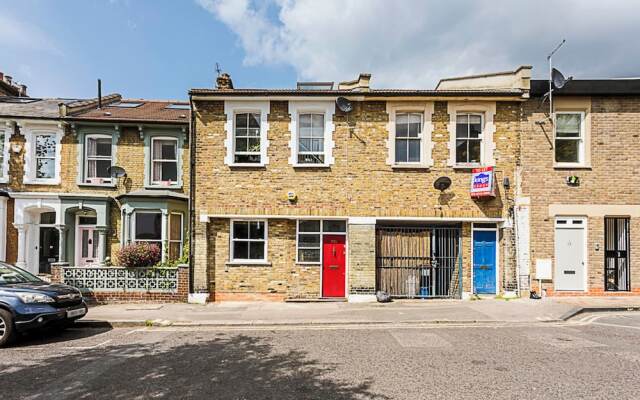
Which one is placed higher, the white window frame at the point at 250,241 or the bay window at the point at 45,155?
the bay window at the point at 45,155

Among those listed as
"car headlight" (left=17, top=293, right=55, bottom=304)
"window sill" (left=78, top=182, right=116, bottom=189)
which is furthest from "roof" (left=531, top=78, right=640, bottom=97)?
"window sill" (left=78, top=182, right=116, bottom=189)

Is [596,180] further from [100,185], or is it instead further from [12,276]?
[100,185]

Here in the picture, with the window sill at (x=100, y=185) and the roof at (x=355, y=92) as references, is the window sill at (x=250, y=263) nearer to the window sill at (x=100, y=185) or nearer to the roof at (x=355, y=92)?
the roof at (x=355, y=92)

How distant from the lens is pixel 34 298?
771 cm

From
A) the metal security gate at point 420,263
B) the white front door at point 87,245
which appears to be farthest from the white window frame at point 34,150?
the metal security gate at point 420,263

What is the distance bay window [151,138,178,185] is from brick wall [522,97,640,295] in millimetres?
12149

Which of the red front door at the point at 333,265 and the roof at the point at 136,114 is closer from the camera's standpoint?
the red front door at the point at 333,265

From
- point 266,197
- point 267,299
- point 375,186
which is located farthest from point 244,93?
point 267,299

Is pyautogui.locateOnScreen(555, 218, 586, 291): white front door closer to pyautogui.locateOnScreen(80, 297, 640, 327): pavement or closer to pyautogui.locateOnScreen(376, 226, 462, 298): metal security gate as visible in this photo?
pyautogui.locateOnScreen(80, 297, 640, 327): pavement

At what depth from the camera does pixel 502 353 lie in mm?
6812

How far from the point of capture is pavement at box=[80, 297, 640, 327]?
9.45 m

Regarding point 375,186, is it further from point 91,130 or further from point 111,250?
point 91,130

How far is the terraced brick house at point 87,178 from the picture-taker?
1421cm

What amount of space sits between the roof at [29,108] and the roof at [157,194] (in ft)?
13.7
